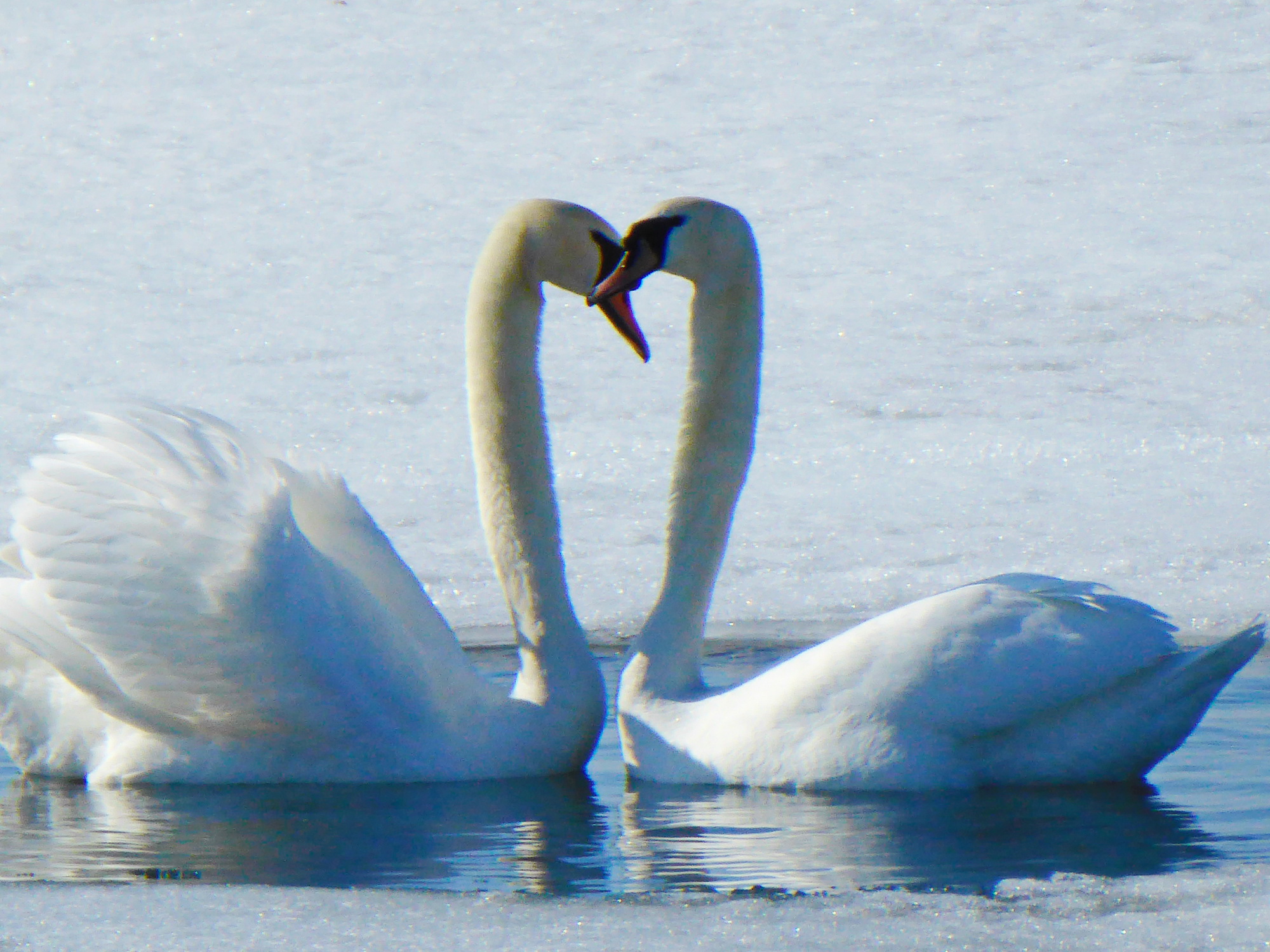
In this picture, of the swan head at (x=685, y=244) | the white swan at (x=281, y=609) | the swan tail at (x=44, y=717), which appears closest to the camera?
the white swan at (x=281, y=609)

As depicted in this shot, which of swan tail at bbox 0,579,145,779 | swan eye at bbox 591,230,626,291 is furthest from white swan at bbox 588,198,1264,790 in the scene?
swan tail at bbox 0,579,145,779

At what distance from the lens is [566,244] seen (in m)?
4.51

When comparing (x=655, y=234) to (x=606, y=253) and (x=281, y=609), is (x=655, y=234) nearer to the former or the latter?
(x=606, y=253)

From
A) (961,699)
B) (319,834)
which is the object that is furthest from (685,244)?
(319,834)

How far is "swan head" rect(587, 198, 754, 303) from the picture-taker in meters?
4.35

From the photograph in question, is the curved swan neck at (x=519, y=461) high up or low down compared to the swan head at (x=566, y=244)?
down

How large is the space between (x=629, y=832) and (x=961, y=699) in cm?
73

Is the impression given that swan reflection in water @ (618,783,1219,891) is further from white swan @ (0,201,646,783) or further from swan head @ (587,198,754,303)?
swan head @ (587,198,754,303)

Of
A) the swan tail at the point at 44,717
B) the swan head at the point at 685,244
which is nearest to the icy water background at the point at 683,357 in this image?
the swan tail at the point at 44,717

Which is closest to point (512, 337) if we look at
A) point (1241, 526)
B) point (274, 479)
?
point (274, 479)

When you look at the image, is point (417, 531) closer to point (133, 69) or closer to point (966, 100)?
point (966, 100)

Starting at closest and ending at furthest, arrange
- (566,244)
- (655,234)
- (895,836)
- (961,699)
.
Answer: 1. (895,836)
2. (961,699)
3. (655,234)
4. (566,244)

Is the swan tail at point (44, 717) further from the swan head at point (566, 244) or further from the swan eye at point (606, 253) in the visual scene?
the swan eye at point (606, 253)

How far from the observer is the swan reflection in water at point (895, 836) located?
10.9 feet
